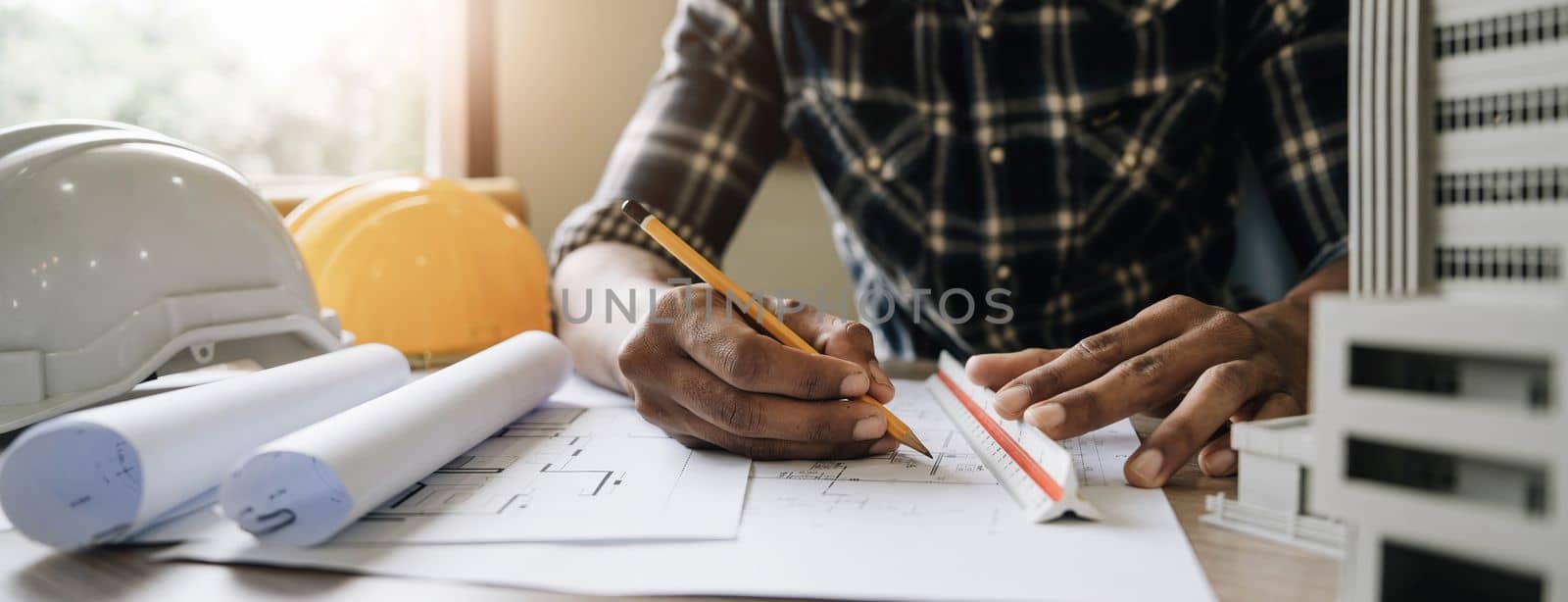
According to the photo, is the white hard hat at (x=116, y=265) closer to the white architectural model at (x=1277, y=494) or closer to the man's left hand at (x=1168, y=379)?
the man's left hand at (x=1168, y=379)

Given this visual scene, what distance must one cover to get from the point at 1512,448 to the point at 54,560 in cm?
52

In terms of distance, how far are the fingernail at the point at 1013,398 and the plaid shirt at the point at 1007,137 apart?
0.54 metres

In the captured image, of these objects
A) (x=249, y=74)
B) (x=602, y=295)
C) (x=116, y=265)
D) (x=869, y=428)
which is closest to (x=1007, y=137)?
(x=602, y=295)

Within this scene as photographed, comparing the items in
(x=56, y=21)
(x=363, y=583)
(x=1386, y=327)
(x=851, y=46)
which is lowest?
(x=363, y=583)

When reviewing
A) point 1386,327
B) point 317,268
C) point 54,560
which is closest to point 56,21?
point 317,268

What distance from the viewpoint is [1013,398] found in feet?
1.69

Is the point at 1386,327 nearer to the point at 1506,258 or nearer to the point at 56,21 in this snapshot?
the point at 1506,258

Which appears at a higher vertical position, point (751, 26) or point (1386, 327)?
point (751, 26)

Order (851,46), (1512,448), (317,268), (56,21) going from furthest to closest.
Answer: (56,21), (851,46), (317,268), (1512,448)

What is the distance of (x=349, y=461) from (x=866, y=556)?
0.23 meters

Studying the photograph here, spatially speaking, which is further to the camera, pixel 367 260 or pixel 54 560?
pixel 367 260

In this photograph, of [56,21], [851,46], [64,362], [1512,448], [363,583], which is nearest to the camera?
[1512,448]

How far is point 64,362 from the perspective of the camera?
54cm

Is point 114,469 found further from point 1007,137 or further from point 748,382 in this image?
point 1007,137
